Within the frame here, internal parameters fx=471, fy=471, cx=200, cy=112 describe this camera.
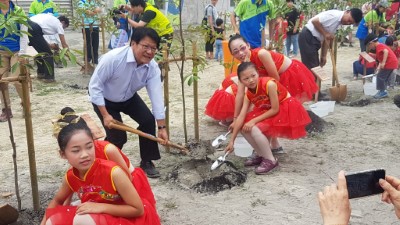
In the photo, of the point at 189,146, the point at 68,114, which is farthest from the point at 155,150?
the point at 68,114

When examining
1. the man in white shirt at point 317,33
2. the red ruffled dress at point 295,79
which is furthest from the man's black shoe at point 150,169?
the man in white shirt at point 317,33

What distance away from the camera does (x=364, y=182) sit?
1719mm

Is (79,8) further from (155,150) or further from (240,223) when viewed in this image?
(240,223)

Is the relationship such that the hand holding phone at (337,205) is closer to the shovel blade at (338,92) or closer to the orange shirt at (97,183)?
the orange shirt at (97,183)

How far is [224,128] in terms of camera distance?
574 centimetres

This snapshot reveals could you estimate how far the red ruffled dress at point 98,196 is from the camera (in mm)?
2613

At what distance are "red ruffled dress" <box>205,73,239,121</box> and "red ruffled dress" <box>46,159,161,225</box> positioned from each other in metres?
2.79

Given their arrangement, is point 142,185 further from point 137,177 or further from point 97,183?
point 97,183

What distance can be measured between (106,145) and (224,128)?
115 inches

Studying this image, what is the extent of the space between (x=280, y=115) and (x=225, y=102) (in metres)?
1.29

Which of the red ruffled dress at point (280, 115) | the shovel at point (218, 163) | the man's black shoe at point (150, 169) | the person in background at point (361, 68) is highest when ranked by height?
the red ruffled dress at point (280, 115)

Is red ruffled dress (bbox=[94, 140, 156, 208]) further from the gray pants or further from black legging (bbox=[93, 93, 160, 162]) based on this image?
the gray pants

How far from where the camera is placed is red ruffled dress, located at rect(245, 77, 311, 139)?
167 inches

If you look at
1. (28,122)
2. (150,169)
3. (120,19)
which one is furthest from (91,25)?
(28,122)
